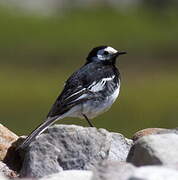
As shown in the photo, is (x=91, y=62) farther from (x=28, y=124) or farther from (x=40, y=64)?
(x=40, y=64)

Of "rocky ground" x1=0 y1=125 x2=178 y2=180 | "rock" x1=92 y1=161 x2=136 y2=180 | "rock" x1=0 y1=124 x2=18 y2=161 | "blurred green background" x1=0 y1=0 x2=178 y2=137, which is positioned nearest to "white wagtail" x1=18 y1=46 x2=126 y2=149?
"rock" x1=0 y1=124 x2=18 y2=161

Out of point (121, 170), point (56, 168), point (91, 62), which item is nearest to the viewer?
point (121, 170)

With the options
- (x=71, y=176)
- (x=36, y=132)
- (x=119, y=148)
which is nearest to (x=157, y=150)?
(x=71, y=176)

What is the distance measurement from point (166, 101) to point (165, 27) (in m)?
12.6

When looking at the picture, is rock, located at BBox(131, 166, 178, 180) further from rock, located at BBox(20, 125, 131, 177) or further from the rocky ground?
rock, located at BBox(20, 125, 131, 177)

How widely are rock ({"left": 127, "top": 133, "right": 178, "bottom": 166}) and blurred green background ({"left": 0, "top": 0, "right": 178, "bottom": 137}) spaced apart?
897 centimetres

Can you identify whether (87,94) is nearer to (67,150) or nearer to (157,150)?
(67,150)

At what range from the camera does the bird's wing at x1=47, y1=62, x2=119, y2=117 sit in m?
12.1

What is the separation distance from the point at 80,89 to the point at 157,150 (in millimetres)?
2773

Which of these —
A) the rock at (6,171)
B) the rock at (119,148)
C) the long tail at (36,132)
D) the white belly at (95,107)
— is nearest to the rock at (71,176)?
the rock at (6,171)

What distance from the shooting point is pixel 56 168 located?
10.4m

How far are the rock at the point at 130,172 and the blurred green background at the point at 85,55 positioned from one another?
32.0 feet

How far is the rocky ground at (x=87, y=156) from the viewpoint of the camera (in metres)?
9.12

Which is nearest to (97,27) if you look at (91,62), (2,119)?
(2,119)
